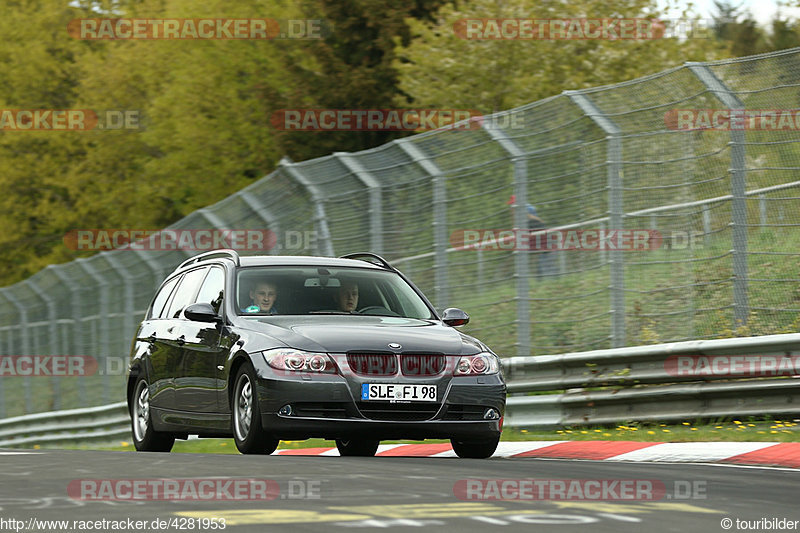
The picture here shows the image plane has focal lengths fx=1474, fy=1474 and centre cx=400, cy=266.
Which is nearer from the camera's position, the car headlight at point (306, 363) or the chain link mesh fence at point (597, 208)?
the car headlight at point (306, 363)

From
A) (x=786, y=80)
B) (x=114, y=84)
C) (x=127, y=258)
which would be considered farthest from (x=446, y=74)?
(x=786, y=80)

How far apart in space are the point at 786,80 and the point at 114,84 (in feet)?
155

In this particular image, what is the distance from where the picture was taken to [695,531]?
5801 mm

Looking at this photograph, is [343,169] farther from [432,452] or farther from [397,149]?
[432,452]

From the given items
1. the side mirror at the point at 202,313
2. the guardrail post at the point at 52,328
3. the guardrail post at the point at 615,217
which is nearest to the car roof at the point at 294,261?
the side mirror at the point at 202,313

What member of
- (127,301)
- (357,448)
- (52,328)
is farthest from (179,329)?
(52,328)

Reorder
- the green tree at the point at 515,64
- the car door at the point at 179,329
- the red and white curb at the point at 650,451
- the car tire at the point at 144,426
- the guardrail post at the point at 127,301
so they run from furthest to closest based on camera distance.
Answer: the green tree at the point at 515,64
the guardrail post at the point at 127,301
the car tire at the point at 144,426
the car door at the point at 179,329
the red and white curb at the point at 650,451

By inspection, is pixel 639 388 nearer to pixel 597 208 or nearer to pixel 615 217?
pixel 615 217

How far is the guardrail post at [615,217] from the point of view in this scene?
501 inches

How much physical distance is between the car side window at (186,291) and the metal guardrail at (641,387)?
3.01 m

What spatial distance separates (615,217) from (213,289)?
11.9ft

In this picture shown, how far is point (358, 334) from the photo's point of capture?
33.0ft

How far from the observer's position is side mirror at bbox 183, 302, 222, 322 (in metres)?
10.8

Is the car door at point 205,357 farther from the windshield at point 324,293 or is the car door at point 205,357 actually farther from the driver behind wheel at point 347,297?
the driver behind wheel at point 347,297
